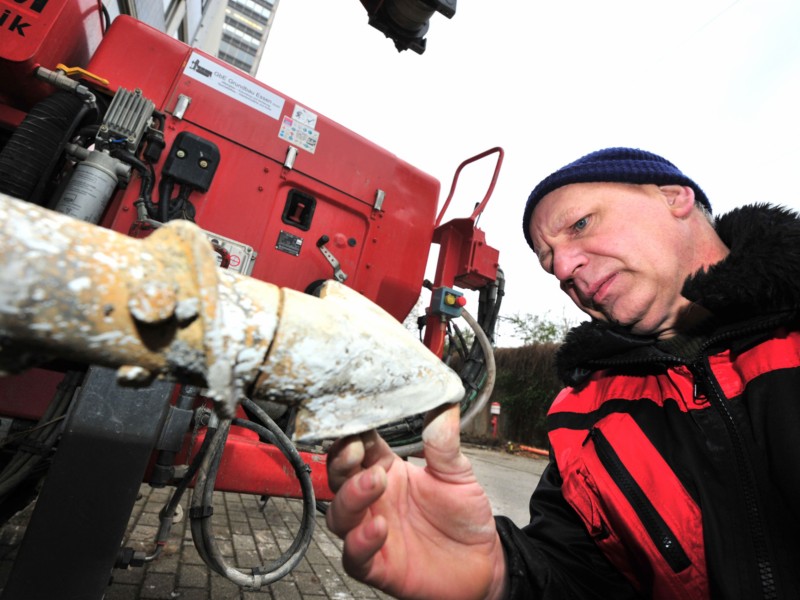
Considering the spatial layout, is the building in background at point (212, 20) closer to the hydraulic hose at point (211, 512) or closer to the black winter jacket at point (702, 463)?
the hydraulic hose at point (211, 512)

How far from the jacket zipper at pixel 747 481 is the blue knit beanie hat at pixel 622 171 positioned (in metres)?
0.73

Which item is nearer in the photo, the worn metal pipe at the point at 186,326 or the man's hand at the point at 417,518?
the worn metal pipe at the point at 186,326

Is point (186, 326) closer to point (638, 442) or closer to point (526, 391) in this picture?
point (638, 442)

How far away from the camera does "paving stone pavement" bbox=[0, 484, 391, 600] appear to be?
6.49ft

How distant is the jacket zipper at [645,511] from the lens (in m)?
1.10

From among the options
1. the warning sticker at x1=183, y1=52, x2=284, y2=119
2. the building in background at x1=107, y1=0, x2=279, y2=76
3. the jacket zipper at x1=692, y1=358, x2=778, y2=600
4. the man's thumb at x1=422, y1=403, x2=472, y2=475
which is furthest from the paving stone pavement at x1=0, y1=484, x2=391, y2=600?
the building in background at x1=107, y1=0, x2=279, y2=76

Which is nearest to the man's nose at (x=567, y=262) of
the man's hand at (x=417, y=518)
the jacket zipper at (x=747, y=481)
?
the jacket zipper at (x=747, y=481)

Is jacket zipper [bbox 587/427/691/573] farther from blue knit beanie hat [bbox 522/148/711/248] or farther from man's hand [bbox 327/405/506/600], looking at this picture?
blue knit beanie hat [bbox 522/148/711/248]

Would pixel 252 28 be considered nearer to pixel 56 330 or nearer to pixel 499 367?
pixel 499 367

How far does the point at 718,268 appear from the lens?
1230mm

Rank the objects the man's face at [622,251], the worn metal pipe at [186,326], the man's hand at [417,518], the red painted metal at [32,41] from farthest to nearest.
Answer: the red painted metal at [32,41]
the man's face at [622,251]
the man's hand at [417,518]
the worn metal pipe at [186,326]

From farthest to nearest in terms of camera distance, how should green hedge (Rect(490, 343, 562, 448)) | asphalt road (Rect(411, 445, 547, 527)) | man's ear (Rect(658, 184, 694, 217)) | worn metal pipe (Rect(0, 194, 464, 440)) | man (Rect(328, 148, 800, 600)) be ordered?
1. green hedge (Rect(490, 343, 562, 448))
2. asphalt road (Rect(411, 445, 547, 527))
3. man's ear (Rect(658, 184, 694, 217))
4. man (Rect(328, 148, 800, 600))
5. worn metal pipe (Rect(0, 194, 464, 440))

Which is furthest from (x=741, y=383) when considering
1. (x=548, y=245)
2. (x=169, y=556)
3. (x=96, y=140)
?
(x=169, y=556)

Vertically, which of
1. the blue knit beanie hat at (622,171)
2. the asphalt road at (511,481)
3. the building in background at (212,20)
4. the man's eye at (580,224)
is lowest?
the asphalt road at (511,481)
